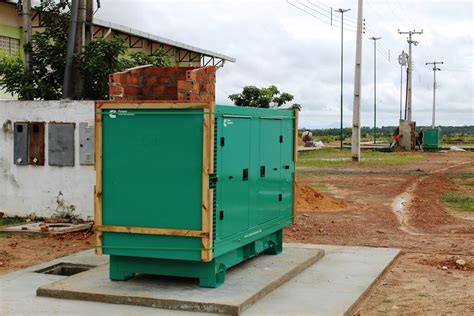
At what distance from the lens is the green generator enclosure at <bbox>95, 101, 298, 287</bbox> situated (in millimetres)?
7785

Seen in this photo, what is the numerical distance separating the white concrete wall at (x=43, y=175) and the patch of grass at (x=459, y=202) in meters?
9.63

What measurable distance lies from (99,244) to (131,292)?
2.30ft

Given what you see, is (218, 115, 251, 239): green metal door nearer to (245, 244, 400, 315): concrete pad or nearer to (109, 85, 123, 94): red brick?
(245, 244, 400, 315): concrete pad

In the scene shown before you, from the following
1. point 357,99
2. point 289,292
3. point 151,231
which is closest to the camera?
point 151,231

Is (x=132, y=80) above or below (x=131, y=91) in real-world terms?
above

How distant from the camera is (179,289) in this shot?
8.02 metres

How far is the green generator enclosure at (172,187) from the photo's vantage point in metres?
7.79

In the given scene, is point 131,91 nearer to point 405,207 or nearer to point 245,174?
point 245,174

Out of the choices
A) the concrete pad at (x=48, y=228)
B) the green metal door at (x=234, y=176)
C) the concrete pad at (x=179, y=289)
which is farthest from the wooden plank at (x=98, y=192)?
the concrete pad at (x=48, y=228)

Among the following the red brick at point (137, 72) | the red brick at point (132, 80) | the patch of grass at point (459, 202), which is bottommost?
the patch of grass at point (459, 202)

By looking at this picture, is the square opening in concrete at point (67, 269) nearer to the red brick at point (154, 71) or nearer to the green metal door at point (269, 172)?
the green metal door at point (269, 172)

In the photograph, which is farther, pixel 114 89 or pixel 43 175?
pixel 43 175

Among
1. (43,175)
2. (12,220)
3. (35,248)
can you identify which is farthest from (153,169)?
(12,220)

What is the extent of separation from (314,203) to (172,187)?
1045 cm
